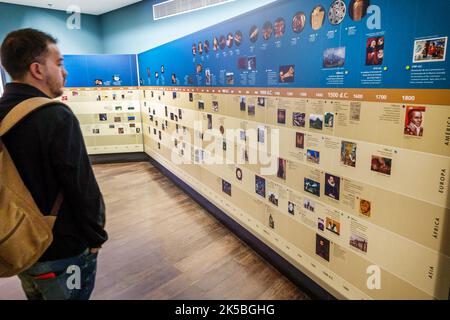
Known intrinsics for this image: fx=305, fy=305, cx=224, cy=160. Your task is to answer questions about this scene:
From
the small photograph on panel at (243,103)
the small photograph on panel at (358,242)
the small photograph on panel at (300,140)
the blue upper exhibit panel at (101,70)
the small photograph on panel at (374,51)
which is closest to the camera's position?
the small photograph on panel at (374,51)

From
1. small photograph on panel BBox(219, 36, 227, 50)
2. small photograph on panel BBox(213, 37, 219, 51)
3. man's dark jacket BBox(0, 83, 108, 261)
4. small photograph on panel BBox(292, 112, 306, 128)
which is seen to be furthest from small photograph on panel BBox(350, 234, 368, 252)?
small photograph on panel BBox(213, 37, 219, 51)

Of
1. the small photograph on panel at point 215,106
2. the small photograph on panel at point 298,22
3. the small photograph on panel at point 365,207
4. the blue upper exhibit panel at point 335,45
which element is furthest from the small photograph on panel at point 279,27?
the small photograph on panel at point 365,207

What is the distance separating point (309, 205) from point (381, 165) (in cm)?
67

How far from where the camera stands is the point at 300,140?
7.12 feet

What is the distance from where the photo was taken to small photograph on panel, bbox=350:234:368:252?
181cm

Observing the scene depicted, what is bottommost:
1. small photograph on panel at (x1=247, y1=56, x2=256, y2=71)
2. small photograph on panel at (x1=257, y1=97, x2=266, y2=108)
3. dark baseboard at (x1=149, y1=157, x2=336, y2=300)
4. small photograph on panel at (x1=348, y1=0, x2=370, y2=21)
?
dark baseboard at (x1=149, y1=157, x2=336, y2=300)

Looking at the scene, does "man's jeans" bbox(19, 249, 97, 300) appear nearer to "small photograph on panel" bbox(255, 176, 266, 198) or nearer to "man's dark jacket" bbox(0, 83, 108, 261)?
"man's dark jacket" bbox(0, 83, 108, 261)

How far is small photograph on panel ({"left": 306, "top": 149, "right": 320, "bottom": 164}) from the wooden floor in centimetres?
107

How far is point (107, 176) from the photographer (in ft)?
18.2

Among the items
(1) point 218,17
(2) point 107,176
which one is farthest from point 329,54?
(2) point 107,176

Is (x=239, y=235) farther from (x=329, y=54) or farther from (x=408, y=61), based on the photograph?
(x=408, y=61)

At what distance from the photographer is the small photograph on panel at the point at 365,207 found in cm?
174

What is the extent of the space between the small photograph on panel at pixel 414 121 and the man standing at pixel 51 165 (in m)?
1.50

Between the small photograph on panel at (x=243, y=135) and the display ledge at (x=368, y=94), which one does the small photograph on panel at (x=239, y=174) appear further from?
the display ledge at (x=368, y=94)
